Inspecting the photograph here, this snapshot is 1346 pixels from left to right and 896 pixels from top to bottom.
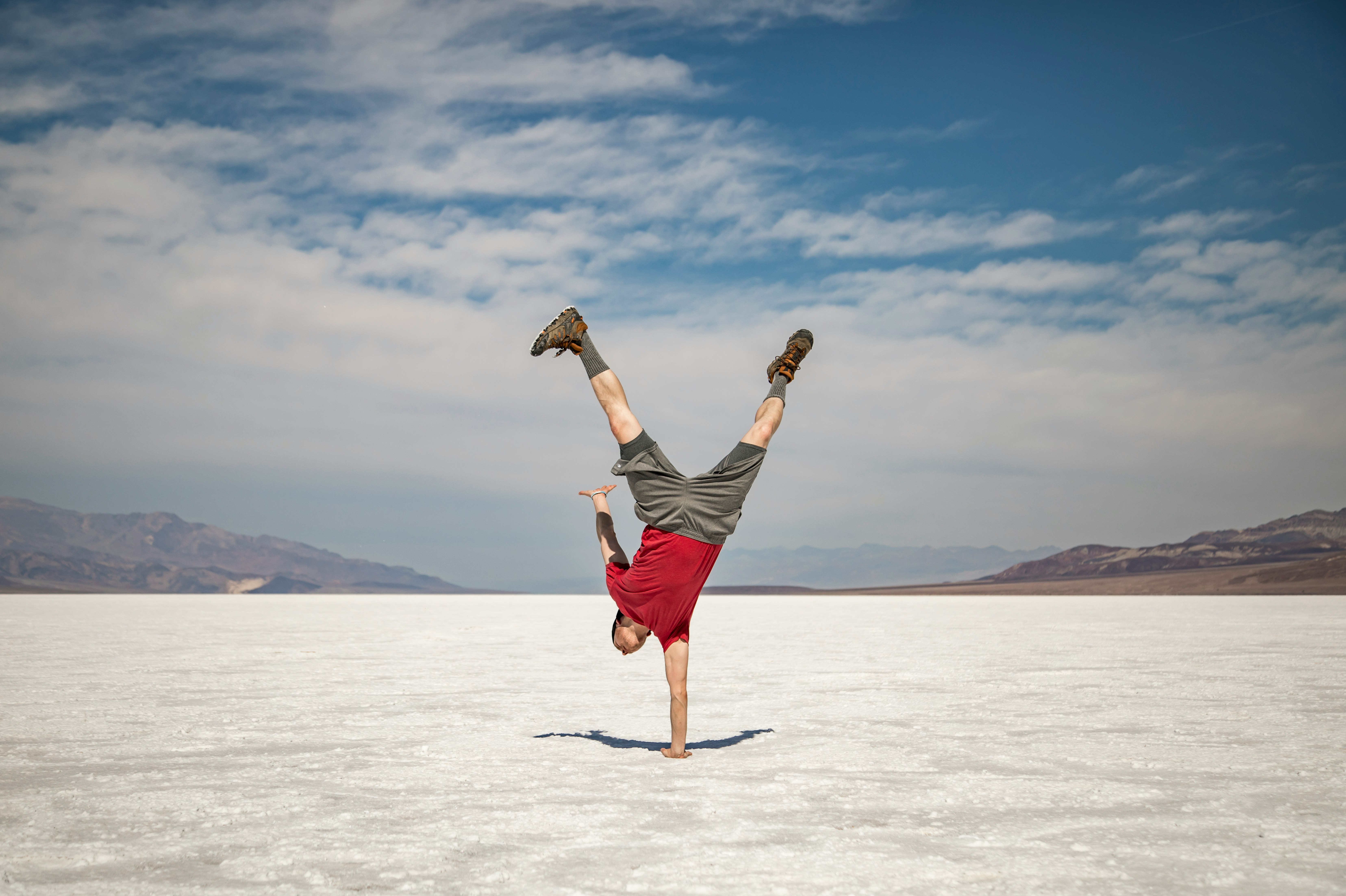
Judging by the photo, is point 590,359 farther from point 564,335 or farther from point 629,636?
point 629,636

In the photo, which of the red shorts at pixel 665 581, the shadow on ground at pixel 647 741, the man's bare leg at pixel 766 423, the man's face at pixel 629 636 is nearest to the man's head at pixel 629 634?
the man's face at pixel 629 636

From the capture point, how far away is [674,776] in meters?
4.18

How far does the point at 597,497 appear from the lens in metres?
5.17

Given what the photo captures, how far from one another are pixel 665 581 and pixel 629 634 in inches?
19.8

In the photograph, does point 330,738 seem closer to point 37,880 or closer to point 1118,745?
point 37,880

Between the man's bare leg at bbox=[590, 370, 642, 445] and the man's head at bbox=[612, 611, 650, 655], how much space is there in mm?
1118

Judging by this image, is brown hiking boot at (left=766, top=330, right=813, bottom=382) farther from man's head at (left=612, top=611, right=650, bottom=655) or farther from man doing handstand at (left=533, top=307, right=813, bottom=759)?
man's head at (left=612, top=611, right=650, bottom=655)

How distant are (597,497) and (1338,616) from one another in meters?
21.4

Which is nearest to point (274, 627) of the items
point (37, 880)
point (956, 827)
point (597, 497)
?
point (597, 497)

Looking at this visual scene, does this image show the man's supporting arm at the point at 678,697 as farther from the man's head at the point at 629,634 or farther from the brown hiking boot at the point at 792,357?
the brown hiking boot at the point at 792,357

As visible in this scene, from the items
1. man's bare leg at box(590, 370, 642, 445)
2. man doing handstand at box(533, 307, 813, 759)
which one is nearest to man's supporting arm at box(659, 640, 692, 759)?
man doing handstand at box(533, 307, 813, 759)

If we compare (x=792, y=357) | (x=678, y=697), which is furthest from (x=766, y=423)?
(x=678, y=697)

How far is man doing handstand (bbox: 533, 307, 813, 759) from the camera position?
183 inches

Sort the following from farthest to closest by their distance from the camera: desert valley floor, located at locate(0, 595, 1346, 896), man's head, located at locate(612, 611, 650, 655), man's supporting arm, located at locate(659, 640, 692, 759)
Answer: man's head, located at locate(612, 611, 650, 655) < man's supporting arm, located at locate(659, 640, 692, 759) < desert valley floor, located at locate(0, 595, 1346, 896)
